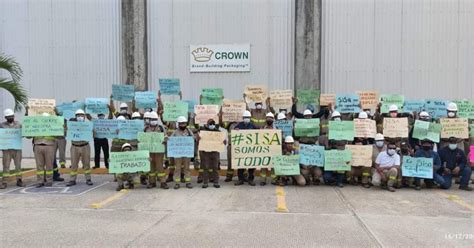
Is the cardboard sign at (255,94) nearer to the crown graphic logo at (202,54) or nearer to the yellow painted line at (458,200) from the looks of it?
the crown graphic logo at (202,54)

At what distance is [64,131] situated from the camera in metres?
11.6

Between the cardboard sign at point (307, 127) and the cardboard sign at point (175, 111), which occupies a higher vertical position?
the cardboard sign at point (175, 111)

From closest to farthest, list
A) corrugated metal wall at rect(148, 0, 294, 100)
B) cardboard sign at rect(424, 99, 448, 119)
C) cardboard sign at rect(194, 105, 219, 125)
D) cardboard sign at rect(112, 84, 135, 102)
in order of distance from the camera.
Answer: cardboard sign at rect(194, 105, 219, 125), cardboard sign at rect(424, 99, 448, 119), cardboard sign at rect(112, 84, 135, 102), corrugated metal wall at rect(148, 0, 294, 100)

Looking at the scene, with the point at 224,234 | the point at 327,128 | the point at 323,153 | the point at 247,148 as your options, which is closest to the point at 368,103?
the point at 327,128

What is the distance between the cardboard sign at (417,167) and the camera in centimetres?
1053

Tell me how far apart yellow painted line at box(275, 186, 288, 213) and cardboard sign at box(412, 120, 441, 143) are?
3.92 meters

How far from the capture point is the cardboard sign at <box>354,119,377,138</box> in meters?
11.2

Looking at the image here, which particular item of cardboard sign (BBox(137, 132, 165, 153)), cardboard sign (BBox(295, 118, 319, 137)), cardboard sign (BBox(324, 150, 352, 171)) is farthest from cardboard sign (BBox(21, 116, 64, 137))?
cardboard sign (BBox(324, 150, 352, 171))

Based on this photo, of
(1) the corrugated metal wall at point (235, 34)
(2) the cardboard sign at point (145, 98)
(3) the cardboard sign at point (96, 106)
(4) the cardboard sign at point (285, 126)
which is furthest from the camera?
(1) the corrugated metal wall at point (235, 34)

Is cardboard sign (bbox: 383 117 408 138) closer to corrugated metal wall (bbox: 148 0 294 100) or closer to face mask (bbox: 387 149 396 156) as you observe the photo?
face mask (bbox: 387 149 396 156)

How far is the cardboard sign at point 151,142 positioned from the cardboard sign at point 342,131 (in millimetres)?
4356

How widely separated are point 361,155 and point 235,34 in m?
7.54

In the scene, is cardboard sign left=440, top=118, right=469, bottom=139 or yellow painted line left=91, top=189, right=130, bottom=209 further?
cardboard sign left=440, top=118, right=469, bottom=139

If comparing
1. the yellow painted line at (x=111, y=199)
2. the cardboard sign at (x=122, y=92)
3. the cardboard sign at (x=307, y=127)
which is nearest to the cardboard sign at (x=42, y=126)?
the cardboard sign at (x=122, y=92)
